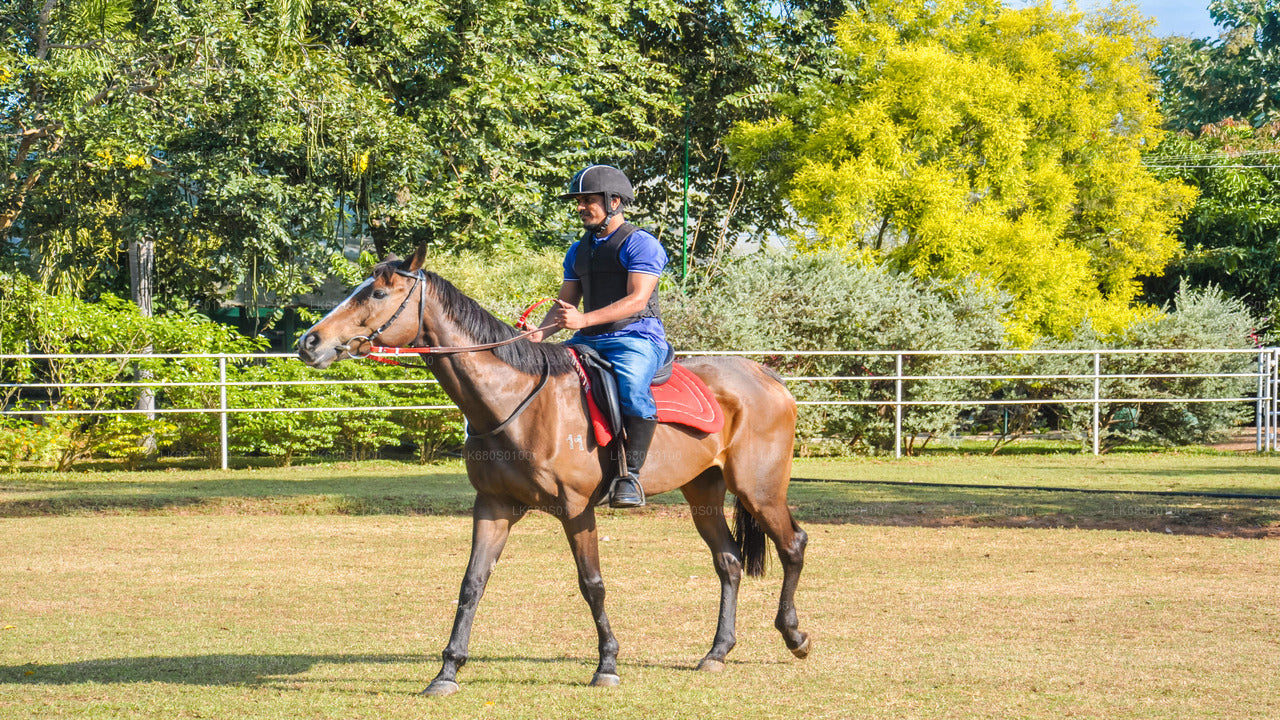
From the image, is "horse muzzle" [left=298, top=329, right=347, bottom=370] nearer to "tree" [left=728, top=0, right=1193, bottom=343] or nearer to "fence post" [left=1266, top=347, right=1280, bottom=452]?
"fence post" [left=1266, top=347, right=1280, bottom=452]

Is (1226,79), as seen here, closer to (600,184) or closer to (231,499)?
(231,499)

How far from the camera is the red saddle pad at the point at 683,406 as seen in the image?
5867 millimetres

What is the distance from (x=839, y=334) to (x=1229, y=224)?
1778cm

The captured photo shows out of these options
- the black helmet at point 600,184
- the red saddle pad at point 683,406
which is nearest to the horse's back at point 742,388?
the red saddle pad at point 683,406

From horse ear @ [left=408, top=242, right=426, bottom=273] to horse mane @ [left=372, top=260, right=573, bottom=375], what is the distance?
1.6 inches

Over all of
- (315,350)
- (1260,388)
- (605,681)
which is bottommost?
(605,681)

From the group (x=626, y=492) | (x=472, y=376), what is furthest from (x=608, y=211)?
(x=626, y=492)

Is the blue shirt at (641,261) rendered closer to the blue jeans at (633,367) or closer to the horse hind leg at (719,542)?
the blue jeans at (633,367)

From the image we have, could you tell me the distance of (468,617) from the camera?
18.5 ft

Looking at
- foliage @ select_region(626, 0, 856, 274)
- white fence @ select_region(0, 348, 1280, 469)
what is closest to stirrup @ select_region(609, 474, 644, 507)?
white fence @ select_region(0, 348, 1280, 469)

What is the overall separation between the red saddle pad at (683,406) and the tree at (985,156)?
17294 mm

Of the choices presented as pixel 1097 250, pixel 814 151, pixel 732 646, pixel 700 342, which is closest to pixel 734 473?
pixel 732 646

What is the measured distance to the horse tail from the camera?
6.83m

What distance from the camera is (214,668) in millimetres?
5863
